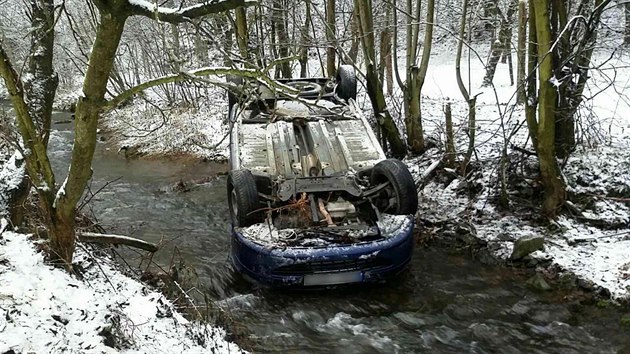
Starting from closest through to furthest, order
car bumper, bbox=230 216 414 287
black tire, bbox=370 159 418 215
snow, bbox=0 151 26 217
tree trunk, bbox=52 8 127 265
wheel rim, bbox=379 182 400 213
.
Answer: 1. tree trunk, bbox=52 8 127 265
2. snow, bbox=0 151 26 217
3. car bumper, bbox=230 216 414 287
4. black tire, bbox=370 159 418 215
5. wheel rim, bbox=379 182 400 213

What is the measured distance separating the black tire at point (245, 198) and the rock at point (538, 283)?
10.2 feet

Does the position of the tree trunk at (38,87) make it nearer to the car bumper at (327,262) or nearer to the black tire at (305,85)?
the car bumper at (327,262)

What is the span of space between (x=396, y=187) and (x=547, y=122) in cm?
213

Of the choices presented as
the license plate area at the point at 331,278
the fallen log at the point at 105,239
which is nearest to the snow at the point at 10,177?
the fallen log at the point at 105,239

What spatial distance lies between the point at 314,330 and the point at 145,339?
2.05m

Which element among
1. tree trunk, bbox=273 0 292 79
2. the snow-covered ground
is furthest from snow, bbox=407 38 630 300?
tree trunk, bbox=273 0 292 79

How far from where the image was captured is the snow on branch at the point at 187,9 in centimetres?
270

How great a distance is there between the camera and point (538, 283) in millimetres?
5859

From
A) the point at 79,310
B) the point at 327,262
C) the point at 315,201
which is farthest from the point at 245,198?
the point at 79,310

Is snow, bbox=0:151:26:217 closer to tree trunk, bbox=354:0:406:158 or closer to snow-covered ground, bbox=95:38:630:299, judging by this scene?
snow-covered ground, bbox=95:38:630:299

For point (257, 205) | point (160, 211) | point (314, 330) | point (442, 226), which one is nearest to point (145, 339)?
point (314, 330)

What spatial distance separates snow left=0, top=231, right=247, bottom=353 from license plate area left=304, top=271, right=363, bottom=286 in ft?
4.38

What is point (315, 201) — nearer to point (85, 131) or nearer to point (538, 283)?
point (538, 283)

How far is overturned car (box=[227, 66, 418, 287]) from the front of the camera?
17.9ft
